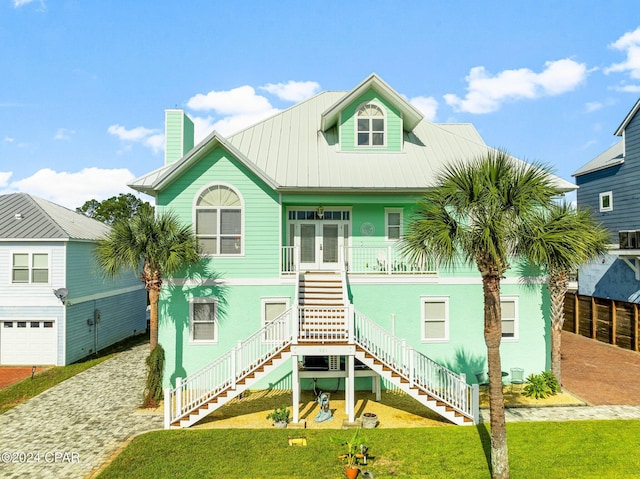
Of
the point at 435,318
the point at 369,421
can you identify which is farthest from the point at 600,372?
the point at 369,421

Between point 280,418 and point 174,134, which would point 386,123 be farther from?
point 280,418

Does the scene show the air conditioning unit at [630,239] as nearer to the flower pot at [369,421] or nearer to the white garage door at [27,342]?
the flower pot at [369,421]

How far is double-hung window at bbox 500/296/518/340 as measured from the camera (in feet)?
52.9

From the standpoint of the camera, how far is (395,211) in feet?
55.9

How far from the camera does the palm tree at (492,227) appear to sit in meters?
8.75

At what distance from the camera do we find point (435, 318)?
51.5 ft

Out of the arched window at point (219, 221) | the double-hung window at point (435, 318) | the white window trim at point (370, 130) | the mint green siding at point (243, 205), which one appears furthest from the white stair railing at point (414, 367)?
the white window trim at point (370, 130)

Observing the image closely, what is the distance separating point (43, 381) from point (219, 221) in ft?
33.8

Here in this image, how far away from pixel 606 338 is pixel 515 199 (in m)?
20.1

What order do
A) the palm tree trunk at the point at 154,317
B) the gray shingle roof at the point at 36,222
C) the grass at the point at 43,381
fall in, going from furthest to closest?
the gray shingle roof at the point at 36,222 < the grass at the point at 43,381 < the palm tree trunk at the point at 154,317

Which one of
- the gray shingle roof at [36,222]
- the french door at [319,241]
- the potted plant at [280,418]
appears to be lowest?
the potted plant at [280,418]

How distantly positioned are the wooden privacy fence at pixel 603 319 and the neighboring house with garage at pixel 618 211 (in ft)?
2.45

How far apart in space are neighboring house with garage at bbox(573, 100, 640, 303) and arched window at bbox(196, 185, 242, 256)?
64.0ft

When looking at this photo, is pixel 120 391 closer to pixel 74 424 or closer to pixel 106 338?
pixel 74 424
